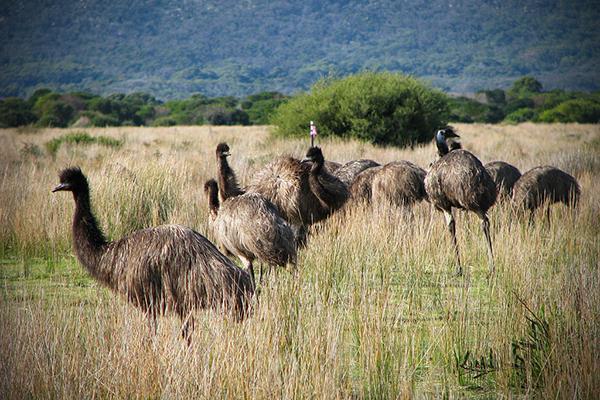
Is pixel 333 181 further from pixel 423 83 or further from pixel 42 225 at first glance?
pixel 423 83

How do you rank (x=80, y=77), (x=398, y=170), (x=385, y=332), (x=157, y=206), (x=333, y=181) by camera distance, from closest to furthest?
(x=385, y=332), (x=333, y=181), (x=398, y=170), (x=157, y=206), (x=80, y=77)

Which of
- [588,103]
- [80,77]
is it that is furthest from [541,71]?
[588,103]

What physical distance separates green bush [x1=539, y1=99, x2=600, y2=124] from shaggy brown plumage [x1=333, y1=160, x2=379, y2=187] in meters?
44.0

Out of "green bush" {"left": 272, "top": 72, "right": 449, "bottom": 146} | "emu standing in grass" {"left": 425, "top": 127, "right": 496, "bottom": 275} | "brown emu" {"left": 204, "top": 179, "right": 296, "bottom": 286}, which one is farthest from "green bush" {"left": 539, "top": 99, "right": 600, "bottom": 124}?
"brown emu" {"left": 204, "top": 179, "right": 296, "bottom": 286}

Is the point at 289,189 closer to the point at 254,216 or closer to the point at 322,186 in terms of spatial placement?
the point at 322,186

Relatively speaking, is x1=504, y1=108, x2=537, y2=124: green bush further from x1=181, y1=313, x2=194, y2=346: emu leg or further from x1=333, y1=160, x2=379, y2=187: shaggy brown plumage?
x1=181, y1=313, x2=194, y2=346: emu leg

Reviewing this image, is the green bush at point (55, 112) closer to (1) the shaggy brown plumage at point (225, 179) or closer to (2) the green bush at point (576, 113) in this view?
(2) the green bush at point (576, 113)

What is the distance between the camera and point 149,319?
16.7 ft

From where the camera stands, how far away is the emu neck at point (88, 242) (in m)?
5.62

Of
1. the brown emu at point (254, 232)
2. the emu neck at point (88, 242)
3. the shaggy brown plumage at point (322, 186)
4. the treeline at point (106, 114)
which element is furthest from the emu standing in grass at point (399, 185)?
the treeline at point (106, 114)

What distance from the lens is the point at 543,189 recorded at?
408 inches

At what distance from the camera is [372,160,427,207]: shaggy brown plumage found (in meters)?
9.83

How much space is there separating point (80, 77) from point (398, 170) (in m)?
191

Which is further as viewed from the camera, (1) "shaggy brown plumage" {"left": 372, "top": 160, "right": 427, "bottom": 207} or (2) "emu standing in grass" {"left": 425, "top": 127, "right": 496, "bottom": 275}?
(1) "shaggy brown plumage" {"left": 372, "top": 160, "right": 427, "bottom": 207}
